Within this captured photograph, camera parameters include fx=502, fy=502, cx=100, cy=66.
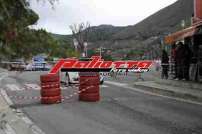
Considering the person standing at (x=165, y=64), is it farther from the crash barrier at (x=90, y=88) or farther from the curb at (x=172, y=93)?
the crash barrier at (x=90, y=88)

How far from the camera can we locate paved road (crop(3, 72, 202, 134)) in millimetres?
11492

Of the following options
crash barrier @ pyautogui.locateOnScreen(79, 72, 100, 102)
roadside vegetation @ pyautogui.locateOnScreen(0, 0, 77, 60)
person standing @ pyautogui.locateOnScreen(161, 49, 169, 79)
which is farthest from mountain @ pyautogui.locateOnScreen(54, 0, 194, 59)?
roadside vegetation @ pyautogui.locateOnScreen(0, 0, 77, 60)

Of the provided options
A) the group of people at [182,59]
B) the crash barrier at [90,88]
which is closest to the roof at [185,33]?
the group of people at [182,59]

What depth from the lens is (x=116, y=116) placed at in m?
13.9

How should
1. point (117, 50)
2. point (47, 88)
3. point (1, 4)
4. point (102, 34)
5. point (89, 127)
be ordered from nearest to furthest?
1. point (1, 4)
2. point (89, 127)
3. point (47, 88)
4. point (117, 50)
5. point (102, 34)

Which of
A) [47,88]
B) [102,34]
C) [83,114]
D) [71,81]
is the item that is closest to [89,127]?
[83,114]

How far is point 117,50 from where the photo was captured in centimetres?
8794

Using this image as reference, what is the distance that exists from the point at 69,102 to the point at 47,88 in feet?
3.73

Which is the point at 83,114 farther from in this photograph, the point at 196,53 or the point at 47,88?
the point at 196,53

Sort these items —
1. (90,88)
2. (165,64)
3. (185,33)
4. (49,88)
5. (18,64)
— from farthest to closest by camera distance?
1. (165,64)
2. (185,33)
3. (90,88)
4. (49,88)
5. (18,64)

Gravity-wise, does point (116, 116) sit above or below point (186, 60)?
below

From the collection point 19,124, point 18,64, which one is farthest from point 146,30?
point 18,64

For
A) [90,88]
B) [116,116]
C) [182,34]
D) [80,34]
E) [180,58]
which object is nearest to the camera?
[116,116]

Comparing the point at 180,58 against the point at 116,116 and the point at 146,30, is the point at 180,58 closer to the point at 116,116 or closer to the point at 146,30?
the point at 116,116
